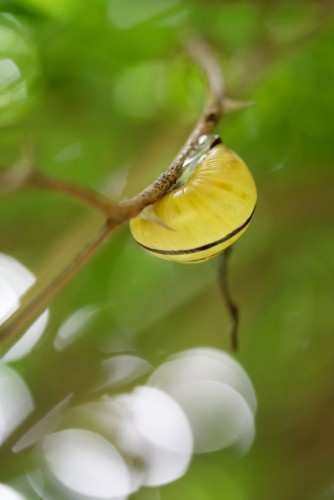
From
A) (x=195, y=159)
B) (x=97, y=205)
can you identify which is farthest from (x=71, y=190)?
(x=195, y=159)

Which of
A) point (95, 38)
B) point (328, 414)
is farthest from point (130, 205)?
point (328, 414)

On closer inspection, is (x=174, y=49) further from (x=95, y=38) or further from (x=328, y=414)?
(x=328, y=414)

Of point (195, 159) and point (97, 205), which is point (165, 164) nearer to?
point (195, 159)

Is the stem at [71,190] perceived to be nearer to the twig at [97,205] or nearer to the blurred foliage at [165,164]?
the twig at [97,205]

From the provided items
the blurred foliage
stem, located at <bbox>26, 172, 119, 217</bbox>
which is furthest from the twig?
the blurred foliage

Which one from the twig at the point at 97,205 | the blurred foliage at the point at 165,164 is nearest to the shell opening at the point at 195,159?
the twig at the point at 97,205

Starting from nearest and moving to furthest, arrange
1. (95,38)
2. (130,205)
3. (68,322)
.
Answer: (130,205) → (95,38) → (68,322)
